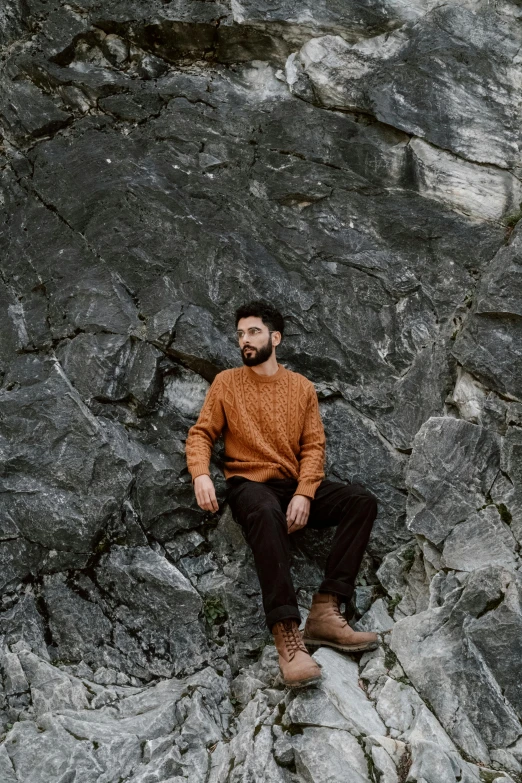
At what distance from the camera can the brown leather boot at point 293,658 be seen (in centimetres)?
500

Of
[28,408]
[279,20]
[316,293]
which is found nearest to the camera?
[28,408]

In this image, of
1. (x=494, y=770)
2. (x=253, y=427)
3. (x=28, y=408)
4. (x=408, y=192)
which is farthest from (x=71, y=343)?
(x=494, y=770)

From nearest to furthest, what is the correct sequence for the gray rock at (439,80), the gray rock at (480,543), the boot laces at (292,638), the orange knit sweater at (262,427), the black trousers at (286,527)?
the boot laces at (292,638) < the black trousers at (286,527) < the gray rock at (480,543) < the orange knit sweater at (262,427) < the gray rock at (439,80)

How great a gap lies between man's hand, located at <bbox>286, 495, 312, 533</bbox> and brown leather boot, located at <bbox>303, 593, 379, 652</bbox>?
543mm

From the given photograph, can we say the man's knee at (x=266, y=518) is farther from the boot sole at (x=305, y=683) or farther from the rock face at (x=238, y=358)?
the boot sole at (x=305, y=683)

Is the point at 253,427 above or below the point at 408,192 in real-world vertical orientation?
below

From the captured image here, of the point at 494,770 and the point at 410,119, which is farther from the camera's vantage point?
the point at 410,119

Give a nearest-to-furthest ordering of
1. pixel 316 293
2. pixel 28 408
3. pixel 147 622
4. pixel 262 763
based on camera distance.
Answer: pixel 262 763 → pixel 147 622 → pixel 28 408 → pixel 316 293

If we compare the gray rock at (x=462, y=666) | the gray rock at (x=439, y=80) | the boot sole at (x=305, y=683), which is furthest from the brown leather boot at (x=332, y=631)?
the gray rock at (x=439, y=80)

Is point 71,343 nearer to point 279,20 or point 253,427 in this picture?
point 253,427

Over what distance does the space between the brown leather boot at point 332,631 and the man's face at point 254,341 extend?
193 cm

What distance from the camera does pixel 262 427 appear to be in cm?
632

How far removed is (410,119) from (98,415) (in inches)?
160

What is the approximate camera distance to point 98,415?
6.67 m
